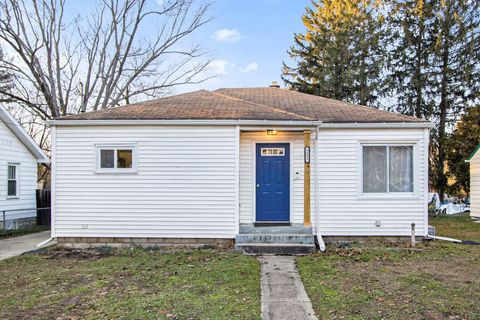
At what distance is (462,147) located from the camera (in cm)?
1994

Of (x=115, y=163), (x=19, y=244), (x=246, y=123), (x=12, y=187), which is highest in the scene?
(x=246, y=123)

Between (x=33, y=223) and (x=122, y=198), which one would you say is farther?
(x=33, y=223)

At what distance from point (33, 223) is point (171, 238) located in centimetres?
842

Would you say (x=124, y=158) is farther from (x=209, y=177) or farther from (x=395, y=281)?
(x=395, y=281)

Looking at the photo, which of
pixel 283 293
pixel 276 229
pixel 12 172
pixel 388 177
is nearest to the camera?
pixel 283 293

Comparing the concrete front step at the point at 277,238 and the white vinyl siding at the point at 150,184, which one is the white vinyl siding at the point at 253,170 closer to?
the white vinyl siding at the point at 150,184

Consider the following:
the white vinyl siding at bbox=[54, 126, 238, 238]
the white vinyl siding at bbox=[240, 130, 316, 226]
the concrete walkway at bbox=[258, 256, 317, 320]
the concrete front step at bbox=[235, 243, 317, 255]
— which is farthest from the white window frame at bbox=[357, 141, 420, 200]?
the white vinyl siding at bbox=[54, 126, 238, 238]

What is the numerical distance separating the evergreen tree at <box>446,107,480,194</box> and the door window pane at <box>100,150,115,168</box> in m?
18.8

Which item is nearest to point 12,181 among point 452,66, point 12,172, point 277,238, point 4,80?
point 12,172

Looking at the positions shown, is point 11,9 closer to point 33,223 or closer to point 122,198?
point 33,223

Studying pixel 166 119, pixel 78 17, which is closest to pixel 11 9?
pixel 78 17

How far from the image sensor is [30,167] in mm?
14070

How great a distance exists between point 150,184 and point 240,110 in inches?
118

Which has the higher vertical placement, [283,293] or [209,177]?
[209,177]
